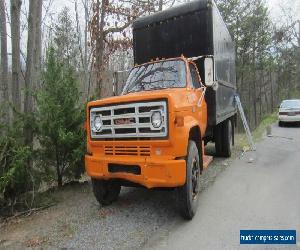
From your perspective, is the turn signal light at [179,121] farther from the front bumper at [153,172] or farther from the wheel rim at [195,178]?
the wheel rim at [195,178]

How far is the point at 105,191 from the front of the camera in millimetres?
6719

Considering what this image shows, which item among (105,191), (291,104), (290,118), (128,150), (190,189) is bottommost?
(105,191)

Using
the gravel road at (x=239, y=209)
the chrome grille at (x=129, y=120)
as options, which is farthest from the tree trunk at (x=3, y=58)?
the gravel road at (x=239, y=209)

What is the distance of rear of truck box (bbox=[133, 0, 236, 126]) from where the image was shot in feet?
26.6

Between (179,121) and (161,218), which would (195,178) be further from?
(179,121)

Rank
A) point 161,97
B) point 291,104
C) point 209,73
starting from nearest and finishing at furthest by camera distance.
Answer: point 161,97
point 209,73
point 291,104

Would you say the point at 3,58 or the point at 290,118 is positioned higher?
the point at 3,58

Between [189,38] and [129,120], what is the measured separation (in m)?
3.40

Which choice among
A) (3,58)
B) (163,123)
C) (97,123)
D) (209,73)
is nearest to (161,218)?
(163,123)

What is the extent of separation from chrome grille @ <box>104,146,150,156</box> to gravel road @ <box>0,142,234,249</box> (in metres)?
1.10

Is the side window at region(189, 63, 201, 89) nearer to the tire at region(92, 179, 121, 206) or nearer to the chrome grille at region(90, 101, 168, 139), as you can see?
the chrome grille at region(90, 101, 168, 139)

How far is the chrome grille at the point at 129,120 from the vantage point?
546 cm

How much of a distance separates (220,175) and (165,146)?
12.3 ft

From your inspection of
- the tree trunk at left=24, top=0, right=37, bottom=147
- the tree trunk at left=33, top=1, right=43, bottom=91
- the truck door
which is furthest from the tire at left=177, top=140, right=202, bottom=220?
the tree trunk at left=33, top=1, right=43, bottom=91
